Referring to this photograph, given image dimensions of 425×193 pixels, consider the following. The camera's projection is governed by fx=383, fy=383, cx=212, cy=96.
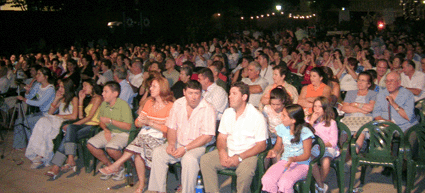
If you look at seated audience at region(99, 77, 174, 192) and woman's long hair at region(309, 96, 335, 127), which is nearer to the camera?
woman's long hair at region(309, 96, 335, 127)

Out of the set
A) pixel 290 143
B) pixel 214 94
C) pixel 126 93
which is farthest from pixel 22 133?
pixel 290 143

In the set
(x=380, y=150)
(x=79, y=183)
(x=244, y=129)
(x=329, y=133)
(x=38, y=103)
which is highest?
(x=38, y=103)

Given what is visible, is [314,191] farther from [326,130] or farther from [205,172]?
[205,172]

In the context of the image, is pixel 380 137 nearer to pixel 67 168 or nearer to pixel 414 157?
pixel 414 157

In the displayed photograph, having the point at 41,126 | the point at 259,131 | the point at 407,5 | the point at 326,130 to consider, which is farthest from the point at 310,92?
the point at 407,5

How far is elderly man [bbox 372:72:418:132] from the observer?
466 cm

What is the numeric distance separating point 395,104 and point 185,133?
2557 millimetres

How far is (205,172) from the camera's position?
13.2ft

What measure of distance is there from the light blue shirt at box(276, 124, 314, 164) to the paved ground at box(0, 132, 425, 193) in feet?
3.15

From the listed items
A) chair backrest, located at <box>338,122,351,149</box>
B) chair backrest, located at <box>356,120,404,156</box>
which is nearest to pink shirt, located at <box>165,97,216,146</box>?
chair backrest, located at <box>338,122,351,149</box>

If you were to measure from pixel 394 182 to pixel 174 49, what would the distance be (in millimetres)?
9582

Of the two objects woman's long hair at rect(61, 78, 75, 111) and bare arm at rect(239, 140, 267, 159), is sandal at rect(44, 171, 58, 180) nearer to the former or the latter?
woman's long hair at rect(61, 78, 75, 111)

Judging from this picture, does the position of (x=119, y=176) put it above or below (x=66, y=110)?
below

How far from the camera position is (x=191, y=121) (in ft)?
14.4
